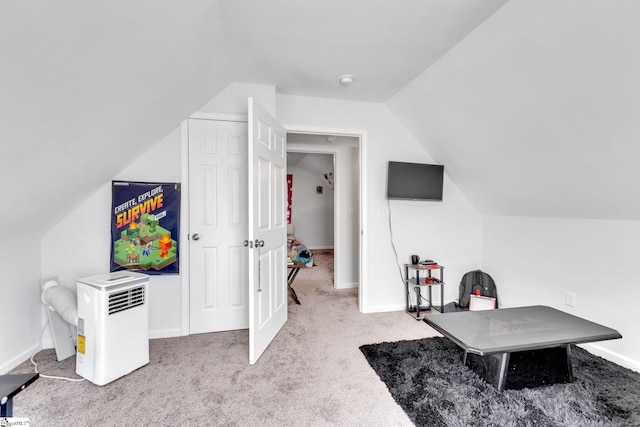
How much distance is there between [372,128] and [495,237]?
1838 millimetres

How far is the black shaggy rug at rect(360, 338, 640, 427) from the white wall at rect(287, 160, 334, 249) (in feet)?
18.9

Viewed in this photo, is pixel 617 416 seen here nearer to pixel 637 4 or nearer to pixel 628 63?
pixel 628 63

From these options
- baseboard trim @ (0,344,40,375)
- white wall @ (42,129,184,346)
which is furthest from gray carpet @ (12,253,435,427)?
white wall @ (42,129,184,346)

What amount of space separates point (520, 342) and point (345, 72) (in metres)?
2.36

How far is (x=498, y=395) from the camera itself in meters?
1.78

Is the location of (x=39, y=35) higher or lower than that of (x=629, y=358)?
higher

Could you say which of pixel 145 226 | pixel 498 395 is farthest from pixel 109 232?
pixel 498 395

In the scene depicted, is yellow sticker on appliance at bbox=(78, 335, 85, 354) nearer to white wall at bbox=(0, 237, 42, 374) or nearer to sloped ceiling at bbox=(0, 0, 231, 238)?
white wall at bbox=(0, 237, 42, 374)

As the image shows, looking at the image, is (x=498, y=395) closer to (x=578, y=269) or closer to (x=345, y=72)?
(x=578, y=269)

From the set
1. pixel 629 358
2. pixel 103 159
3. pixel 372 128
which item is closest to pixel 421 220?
pixel 372 128

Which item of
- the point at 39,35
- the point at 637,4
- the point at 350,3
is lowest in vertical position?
the point at 39,35

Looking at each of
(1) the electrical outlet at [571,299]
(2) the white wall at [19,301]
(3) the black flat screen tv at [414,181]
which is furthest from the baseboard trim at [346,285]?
(2) the white wall at [19,301]

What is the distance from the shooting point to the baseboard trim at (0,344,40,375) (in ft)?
6.52

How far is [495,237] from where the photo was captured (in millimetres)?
3250
